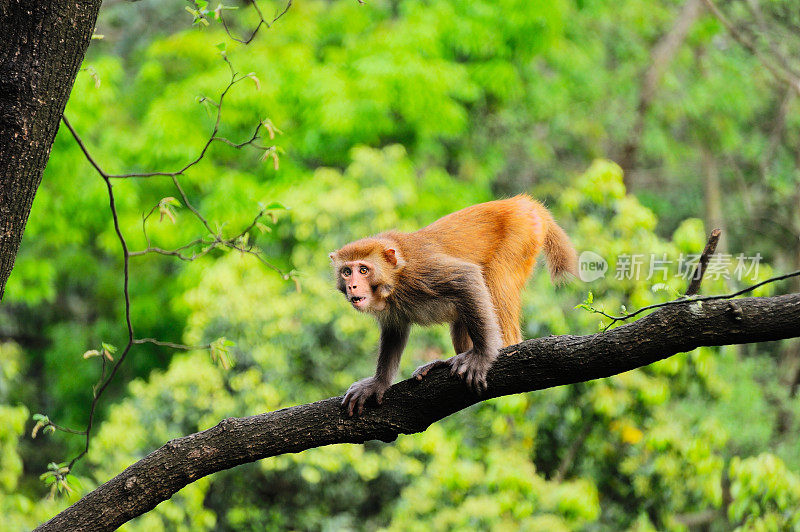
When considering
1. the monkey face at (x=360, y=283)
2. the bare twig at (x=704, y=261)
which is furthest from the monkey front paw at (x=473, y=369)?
the bare twig at (x=704, y=261)

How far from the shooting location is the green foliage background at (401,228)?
729cm

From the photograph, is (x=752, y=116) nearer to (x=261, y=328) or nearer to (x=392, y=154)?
(x=392, y=154)

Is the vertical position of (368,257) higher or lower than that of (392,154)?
higher

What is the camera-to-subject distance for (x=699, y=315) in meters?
3.02

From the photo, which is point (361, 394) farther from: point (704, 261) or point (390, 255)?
point (704, 261)

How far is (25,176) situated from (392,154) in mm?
7345

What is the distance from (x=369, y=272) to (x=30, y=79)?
2.04 meters

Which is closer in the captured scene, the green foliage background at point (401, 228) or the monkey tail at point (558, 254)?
the monkey tail at point (558, 254)

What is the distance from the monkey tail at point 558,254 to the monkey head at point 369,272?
1.24 m

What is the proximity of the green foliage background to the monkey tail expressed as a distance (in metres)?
1.45

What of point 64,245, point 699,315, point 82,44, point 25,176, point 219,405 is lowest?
point 64,245

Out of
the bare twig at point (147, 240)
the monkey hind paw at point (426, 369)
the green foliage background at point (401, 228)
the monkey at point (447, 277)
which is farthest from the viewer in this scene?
the green foliage background at point (401, 228)

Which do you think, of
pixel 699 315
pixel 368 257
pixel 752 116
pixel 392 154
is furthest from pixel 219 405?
pixel 752 116

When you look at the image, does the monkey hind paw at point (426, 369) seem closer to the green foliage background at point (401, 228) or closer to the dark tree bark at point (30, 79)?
the green foliage background at point (401, 228)
